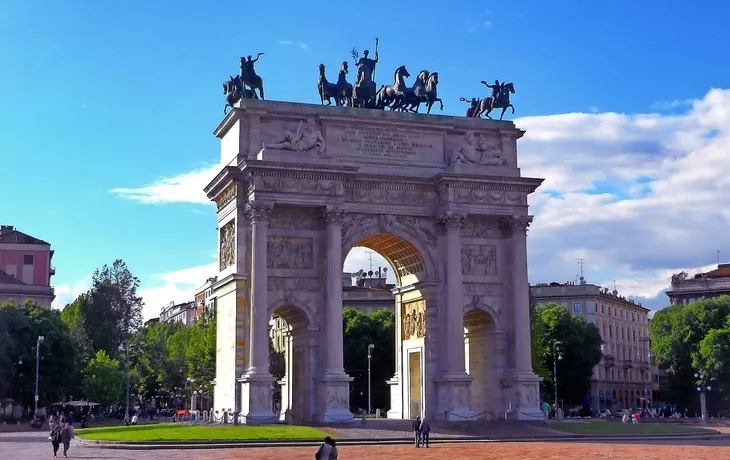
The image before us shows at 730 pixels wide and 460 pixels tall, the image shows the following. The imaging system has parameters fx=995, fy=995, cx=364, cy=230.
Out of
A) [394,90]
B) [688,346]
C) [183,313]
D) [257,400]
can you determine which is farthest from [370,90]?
[183,313]

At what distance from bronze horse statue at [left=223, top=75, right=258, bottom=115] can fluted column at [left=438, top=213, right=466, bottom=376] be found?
479 inches

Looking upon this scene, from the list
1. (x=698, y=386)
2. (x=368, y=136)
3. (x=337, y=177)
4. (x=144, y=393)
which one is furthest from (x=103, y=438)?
(x=144, y=393)

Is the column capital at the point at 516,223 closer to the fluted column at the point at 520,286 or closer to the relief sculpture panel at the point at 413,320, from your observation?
the fluted column at the point at 520,286

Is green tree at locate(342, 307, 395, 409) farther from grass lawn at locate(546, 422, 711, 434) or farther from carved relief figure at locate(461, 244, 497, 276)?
grass lawn at locate(546, 422, 711, 434)

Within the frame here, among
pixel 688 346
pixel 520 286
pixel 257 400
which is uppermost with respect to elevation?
pixel 520 286

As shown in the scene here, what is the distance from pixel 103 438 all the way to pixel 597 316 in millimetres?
83659

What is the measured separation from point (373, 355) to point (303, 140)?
41.9 m

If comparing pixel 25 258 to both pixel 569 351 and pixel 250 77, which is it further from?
pixel 250 77

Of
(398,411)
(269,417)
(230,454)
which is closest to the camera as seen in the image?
(230,454)

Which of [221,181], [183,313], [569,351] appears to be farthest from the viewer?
[183,313]

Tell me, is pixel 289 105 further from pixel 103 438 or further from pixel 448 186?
pixel 103 438

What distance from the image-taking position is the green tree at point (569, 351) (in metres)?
97.8

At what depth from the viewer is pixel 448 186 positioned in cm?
5325

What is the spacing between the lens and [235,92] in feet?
176
